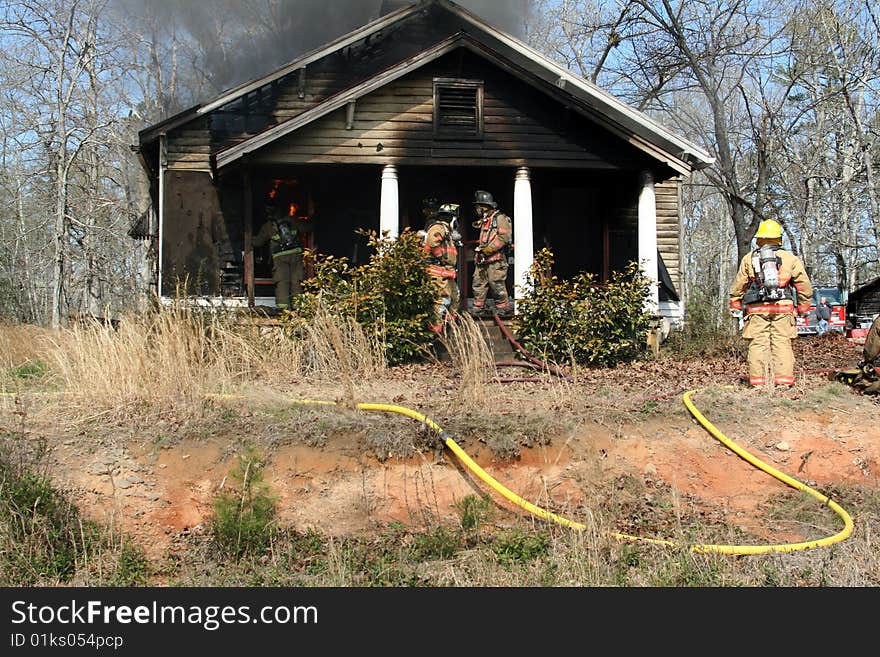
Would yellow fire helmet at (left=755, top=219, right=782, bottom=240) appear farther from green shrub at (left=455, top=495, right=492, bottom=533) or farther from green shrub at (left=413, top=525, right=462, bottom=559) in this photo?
green shrub at (left=413, top=525, right=462, bottom=559)

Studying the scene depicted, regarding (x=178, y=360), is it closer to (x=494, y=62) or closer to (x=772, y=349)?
(x=772, y=349)

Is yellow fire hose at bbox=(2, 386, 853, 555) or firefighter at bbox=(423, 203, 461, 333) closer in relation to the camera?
yellow fire hose at bbox=(2, 386, 853, 555)

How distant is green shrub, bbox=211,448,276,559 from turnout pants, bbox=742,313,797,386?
5577mm

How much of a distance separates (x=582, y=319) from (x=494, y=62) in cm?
470

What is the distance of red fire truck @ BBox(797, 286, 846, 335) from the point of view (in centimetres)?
2272

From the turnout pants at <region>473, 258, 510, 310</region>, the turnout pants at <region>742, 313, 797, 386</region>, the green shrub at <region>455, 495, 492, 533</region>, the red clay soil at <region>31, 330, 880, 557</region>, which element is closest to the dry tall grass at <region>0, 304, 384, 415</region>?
the red clay soil at <region>31, 330, 880, 557</region>

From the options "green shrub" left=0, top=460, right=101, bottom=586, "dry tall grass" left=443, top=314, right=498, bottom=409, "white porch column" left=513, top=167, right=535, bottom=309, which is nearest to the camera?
"green shrub" left=0, top=460, right=101, bottom=586

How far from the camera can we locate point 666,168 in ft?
48.4

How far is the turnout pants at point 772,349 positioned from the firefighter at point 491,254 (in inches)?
172

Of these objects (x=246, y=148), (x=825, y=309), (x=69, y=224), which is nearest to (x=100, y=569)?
(x=246, y=148)

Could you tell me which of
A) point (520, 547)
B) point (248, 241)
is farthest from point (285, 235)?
point (520, 547)

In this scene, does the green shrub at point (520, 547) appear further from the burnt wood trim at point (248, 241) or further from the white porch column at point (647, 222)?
the white porch column at point (647, 222)

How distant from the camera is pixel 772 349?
9508 millimetres

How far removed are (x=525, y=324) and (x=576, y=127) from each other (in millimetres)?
3910
